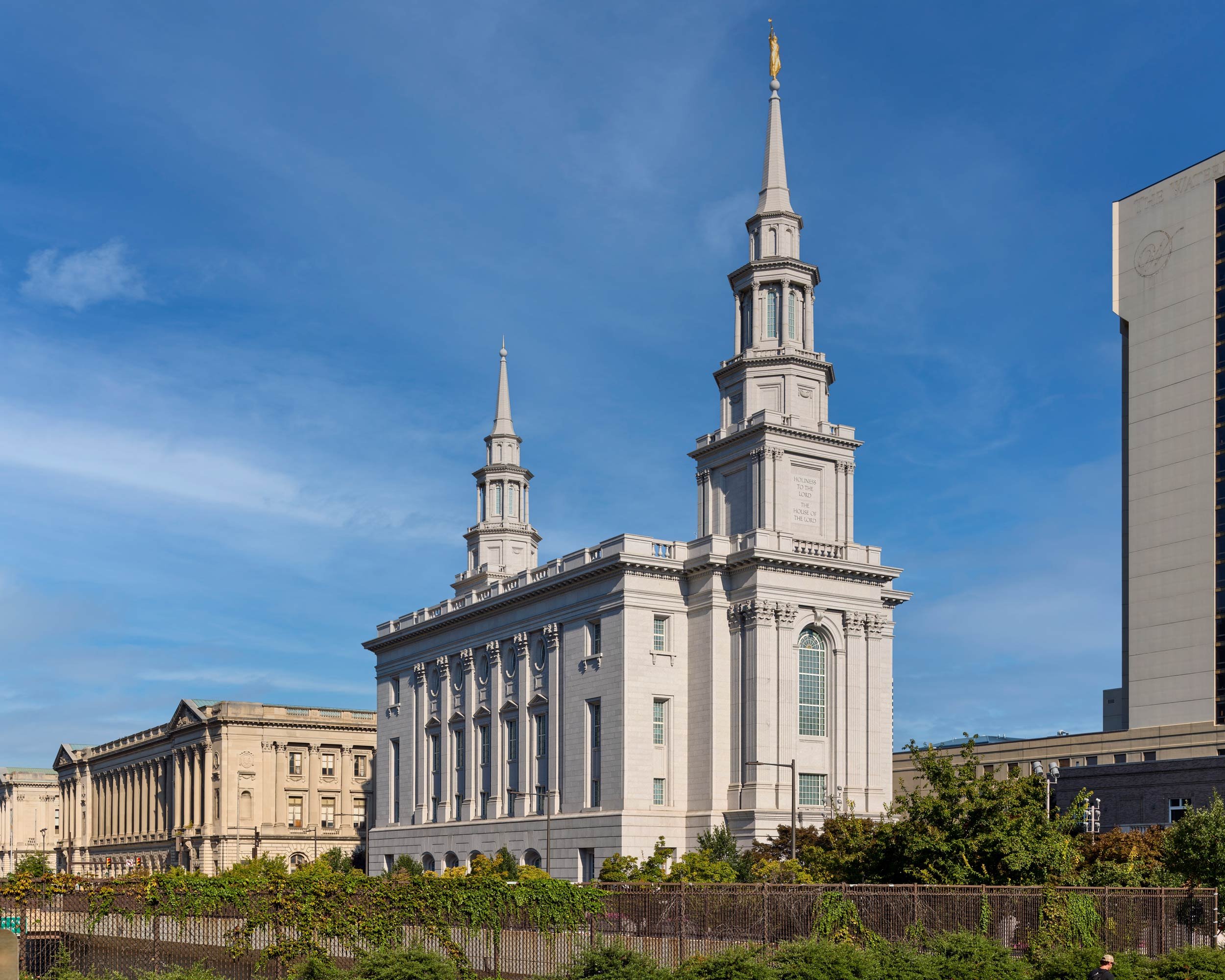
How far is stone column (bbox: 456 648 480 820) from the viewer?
88.1m

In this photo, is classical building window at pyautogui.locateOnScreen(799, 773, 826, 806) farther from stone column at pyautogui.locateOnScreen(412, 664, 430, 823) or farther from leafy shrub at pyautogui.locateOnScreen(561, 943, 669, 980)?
leafy shrub at pyautogui.locateOnScreen(561, 943, 669, 980)

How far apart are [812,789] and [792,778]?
7.26 m

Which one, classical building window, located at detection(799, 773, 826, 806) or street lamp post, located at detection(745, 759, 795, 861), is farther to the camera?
classical building window, located at detection(799, 773, 826, 806)

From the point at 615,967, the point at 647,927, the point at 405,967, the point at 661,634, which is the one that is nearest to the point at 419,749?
the point at 661,634

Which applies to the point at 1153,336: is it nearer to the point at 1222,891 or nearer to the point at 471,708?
the point at 471,708

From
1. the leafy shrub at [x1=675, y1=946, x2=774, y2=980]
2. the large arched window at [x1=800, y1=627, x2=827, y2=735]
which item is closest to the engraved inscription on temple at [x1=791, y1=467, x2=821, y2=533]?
the large arched window at [x1=800, y1=627, x2=827, y2=735]

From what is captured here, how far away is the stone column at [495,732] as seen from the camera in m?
85.4

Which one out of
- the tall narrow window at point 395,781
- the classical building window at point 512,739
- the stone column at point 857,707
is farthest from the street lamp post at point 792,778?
the tall narrow window at point 395,781

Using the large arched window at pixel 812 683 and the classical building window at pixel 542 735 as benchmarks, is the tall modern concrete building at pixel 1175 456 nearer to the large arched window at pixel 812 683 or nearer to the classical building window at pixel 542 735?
the large arched window at pixel 812 683

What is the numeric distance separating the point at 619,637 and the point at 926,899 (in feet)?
137

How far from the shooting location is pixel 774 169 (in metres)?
83.4

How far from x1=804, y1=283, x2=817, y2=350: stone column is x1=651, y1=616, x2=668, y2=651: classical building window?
680 inches

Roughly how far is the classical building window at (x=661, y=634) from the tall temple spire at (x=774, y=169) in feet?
78.4

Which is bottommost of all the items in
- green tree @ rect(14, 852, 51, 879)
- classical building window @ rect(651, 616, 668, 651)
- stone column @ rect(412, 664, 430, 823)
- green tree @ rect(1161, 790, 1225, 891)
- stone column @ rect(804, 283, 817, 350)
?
stone column @ rect(412, 664, 430, 823)
